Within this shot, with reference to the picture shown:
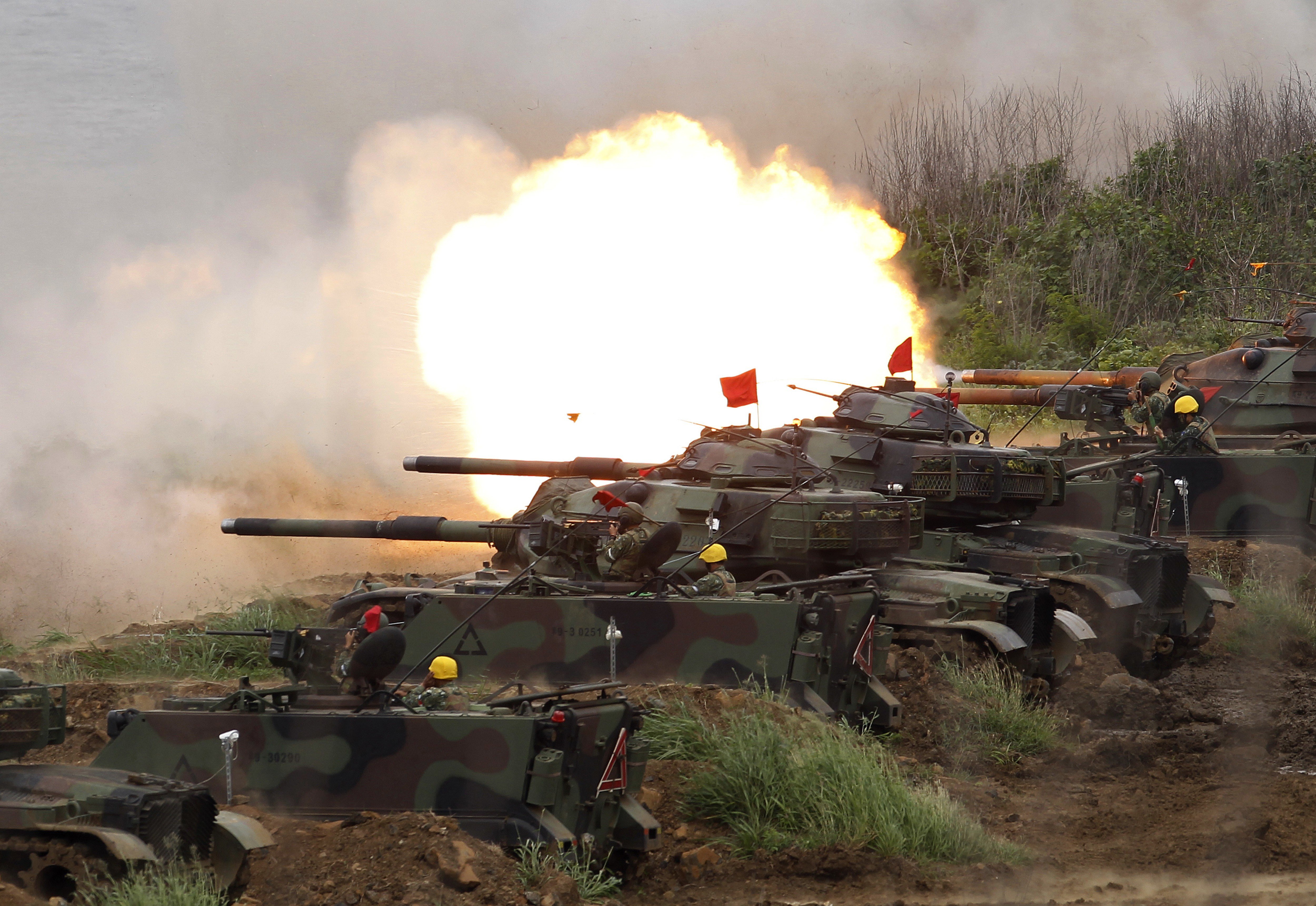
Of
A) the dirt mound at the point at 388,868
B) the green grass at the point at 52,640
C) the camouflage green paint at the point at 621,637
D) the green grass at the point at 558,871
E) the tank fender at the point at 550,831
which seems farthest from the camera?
the green grass at the point at 52,640

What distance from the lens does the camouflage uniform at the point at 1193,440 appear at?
18.8 meters

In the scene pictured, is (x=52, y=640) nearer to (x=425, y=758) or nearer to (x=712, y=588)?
(x=712, y=588)

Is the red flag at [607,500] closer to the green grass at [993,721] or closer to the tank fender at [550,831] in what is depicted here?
the green grass at [993,721]

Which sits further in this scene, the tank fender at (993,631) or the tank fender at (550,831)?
the tank fender at (993,631)

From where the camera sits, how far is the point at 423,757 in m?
7.79

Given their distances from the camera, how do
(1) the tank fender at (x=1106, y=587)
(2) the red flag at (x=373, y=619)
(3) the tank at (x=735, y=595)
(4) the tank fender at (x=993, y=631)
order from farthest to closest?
(1) the tank fender at (x=1106, y=587) < (4) the tank fender at (x=993, y=631) < (3) the tank at (x=735, y=595) < (2) the red flag at (x=373, y=619)

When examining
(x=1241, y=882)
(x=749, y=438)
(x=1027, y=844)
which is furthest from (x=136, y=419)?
(x=1241, y=882)

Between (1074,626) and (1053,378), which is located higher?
(1053,378)

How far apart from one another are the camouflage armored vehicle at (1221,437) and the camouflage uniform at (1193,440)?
4.8 inches

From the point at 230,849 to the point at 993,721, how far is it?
22.0ft

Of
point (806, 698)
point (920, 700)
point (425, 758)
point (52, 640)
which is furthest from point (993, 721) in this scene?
point (52, 640)

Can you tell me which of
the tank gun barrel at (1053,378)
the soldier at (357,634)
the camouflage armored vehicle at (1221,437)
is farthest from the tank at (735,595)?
the tank gun barrel at (1053,378)

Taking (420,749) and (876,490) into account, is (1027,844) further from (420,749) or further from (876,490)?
(876,490)

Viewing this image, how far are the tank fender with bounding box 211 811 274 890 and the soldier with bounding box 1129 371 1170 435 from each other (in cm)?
1475
